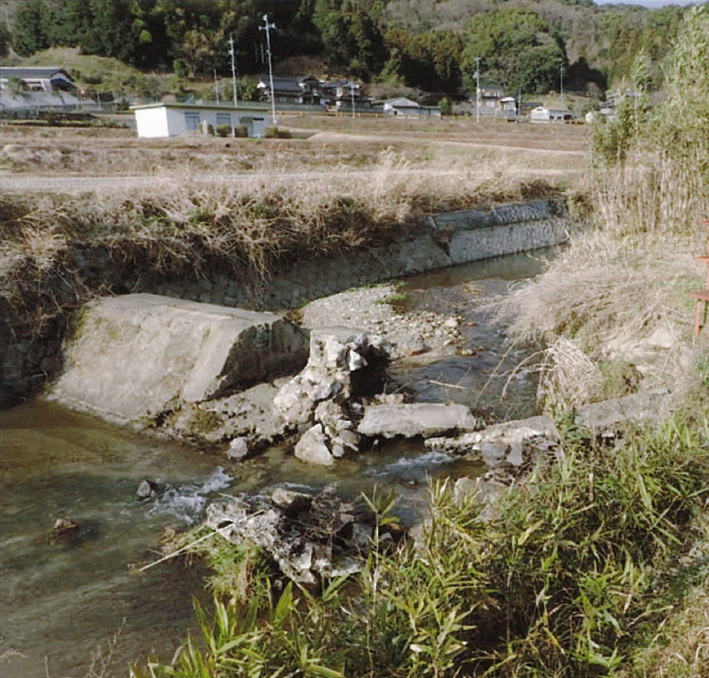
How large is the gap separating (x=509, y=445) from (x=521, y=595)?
2204mm

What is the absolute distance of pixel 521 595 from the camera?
305 cm

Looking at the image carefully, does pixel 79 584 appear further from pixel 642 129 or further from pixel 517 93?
pixel 517 93

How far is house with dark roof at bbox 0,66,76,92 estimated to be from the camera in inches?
2132

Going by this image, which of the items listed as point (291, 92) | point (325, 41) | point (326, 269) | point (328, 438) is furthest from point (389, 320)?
point (325, 41)

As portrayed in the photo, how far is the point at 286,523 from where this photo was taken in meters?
4.12

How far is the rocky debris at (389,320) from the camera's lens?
339 inches

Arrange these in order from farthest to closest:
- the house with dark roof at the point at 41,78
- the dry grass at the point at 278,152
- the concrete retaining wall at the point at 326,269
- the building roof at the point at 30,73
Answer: the building roof at the point at 30,73 → the house with dark roof at the point at 41,78 → the dry grass at the point at 278,152 → the concrete retaining wall at the point at 326,269

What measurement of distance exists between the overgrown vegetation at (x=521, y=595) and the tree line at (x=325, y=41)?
72.8m

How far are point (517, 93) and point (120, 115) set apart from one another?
4815 centimetres

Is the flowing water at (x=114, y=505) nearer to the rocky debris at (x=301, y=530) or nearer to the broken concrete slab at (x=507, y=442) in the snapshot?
the broken concrete slab at (x=507, y=442)

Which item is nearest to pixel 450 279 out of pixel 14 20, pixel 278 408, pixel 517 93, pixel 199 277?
pixel 199 277

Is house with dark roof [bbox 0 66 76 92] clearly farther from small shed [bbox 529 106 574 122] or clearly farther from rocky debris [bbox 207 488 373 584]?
rocky debris [bbox 207 488 373 584]

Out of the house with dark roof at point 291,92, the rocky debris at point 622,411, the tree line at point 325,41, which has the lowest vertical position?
the rocky debris at point 622,411

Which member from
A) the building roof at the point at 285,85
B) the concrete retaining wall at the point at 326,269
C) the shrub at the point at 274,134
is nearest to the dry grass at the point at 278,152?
the shrub at the point at 274,134
